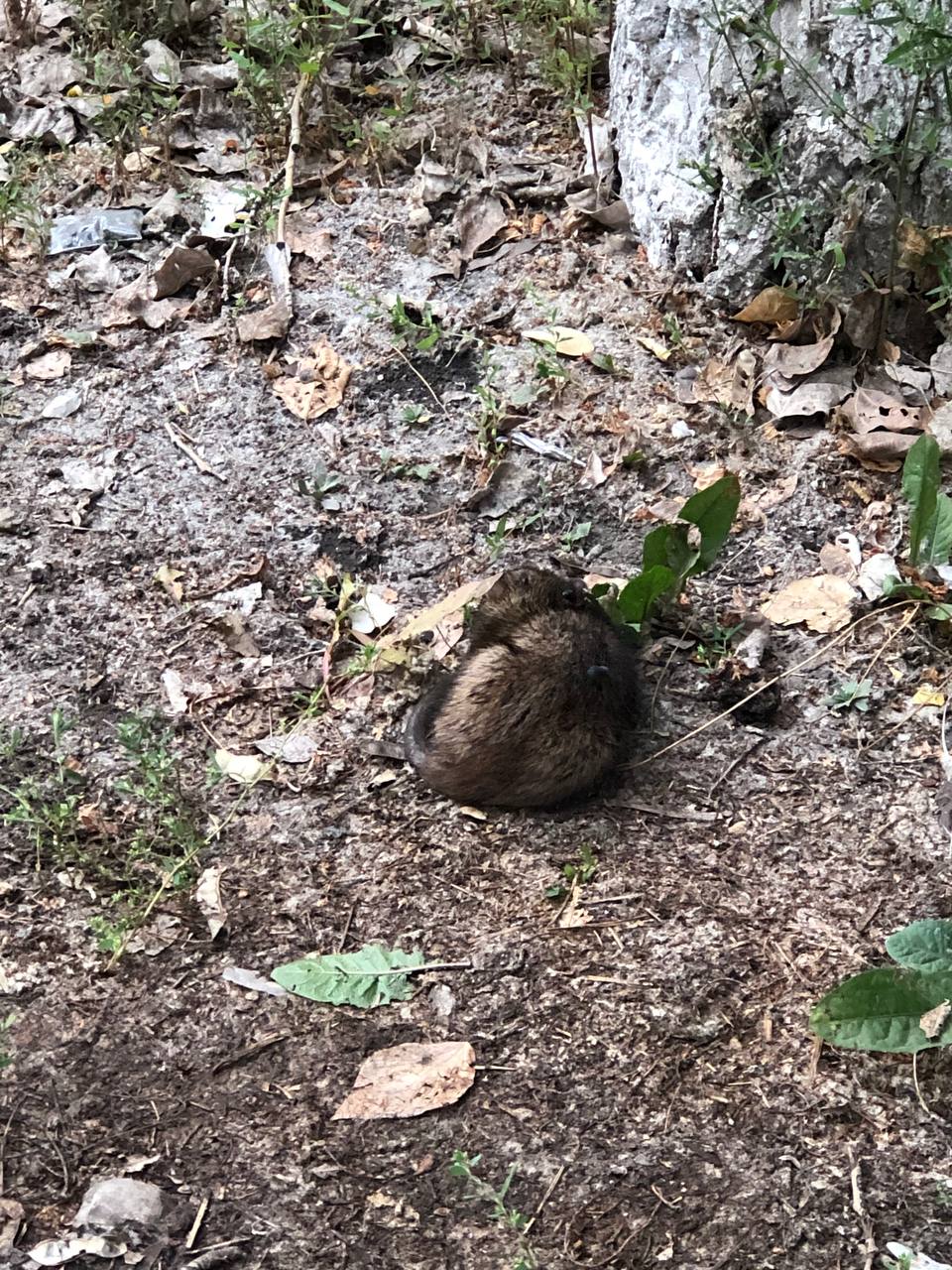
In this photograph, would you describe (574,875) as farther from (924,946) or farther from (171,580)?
(171,580)

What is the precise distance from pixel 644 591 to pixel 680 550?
0.19 metres

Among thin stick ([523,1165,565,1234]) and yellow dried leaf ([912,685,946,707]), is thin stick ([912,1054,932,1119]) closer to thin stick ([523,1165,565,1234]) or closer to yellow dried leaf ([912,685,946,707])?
thin stick ([523,1165,565,1234])

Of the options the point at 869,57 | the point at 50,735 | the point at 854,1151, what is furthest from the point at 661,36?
the point at 854,1151

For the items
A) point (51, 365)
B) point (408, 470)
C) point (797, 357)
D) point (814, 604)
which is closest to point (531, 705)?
point (814, 604)

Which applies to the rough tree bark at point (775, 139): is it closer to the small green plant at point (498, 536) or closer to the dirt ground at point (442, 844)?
the dirt ground at point (442, 844)

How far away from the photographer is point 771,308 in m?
4.90

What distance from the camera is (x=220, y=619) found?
4.29 m

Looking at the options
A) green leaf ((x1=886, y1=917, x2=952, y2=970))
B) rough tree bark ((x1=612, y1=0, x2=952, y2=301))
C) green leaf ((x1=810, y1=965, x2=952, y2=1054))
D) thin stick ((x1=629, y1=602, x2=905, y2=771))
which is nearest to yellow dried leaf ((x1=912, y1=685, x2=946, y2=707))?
thin stick ((x1=629, y1=602, x2=905, y2=771))

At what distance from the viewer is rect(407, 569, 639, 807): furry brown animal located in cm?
367

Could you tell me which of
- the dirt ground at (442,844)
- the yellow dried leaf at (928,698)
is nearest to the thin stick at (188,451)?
the dirt ground at (442,844)

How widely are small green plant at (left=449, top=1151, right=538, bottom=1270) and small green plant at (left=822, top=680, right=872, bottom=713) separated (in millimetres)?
1738

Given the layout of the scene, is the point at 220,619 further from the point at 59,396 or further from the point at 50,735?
the point at 59,396

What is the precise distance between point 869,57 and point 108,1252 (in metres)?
4.24

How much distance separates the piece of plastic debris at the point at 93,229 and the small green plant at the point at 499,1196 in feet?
14.4
